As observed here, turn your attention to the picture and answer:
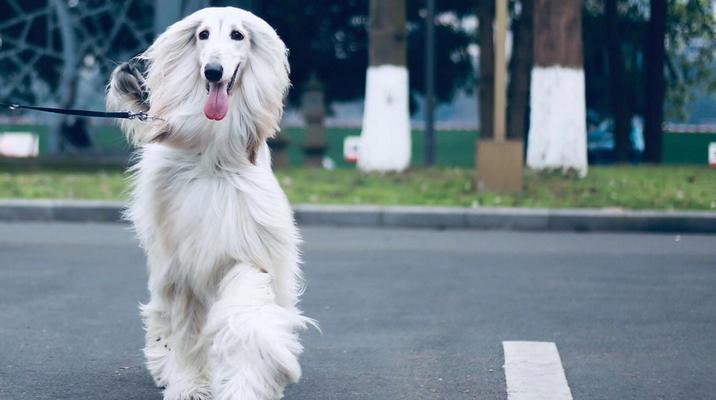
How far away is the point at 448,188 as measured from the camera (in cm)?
1374

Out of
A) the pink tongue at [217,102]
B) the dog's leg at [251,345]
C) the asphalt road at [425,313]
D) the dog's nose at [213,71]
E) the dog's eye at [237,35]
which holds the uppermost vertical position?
the dog's eye at [237,35]

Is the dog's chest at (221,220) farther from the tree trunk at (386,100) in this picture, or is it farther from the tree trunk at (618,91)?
the tree trunk at (618,91)

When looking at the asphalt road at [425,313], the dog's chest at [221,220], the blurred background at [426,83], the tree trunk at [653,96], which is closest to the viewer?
the dog's chest at [221,220]

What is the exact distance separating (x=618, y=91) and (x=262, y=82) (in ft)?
64.3

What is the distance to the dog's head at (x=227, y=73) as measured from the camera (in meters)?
4.64

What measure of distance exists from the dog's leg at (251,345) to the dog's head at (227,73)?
2.04 ft

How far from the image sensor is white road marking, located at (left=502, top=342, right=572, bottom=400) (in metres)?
5.20

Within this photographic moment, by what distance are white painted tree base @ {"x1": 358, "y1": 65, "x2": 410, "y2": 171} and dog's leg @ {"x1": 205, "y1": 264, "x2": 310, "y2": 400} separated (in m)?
11.6

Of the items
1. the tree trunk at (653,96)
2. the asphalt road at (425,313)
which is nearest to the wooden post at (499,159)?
the asphalt road at (425,313)

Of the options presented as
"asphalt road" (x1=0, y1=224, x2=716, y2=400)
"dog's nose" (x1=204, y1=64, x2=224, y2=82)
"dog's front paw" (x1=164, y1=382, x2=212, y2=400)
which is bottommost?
"asphalt road" (x1=0, y1=224, x2=716, y2=400)

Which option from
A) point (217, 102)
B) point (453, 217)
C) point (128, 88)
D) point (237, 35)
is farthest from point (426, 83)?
point (217, 102)

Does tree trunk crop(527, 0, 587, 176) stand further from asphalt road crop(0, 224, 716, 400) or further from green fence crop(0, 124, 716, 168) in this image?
green fence crop(0, 124, 716, 168)

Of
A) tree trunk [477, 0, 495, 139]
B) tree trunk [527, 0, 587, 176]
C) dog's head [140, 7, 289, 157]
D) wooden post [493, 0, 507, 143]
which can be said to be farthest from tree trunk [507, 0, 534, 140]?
dog's head [140, 7, 289, 157]

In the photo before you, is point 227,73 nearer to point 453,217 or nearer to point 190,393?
point 190,393
